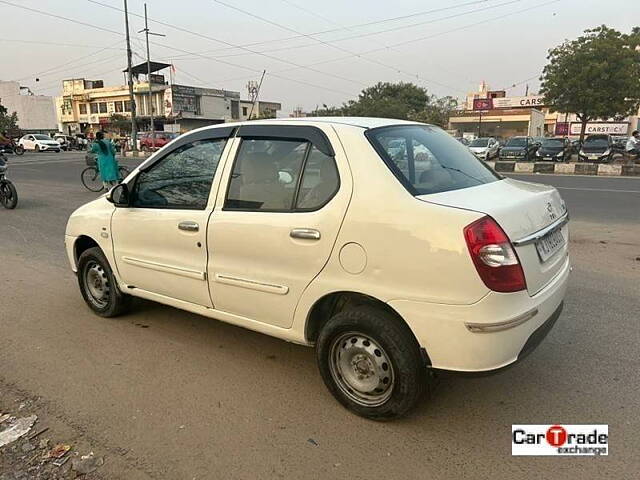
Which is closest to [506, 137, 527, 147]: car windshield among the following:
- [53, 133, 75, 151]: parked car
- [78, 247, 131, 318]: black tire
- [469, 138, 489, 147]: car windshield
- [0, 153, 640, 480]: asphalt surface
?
[469, 138, 489, 147]: car windshield

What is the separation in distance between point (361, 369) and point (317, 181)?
1146mm

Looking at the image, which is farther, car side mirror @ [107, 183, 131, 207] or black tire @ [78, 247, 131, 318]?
black tire @ [78, 247, 131, 318]

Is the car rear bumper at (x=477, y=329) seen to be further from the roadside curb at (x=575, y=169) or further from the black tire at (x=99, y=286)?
the roadside curb at (x=575, y=169)

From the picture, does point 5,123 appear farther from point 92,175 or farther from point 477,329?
point 477,329

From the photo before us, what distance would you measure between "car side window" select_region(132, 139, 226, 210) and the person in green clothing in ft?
27.5

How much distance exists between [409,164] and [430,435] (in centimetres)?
156

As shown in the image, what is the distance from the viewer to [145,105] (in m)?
62.8

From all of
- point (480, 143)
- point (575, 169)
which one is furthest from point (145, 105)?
point (575, 169)

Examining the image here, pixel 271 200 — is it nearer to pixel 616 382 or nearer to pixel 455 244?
pixel 455 244

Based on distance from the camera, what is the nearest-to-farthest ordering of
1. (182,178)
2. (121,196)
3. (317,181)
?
(317,181) → (182,178) → (121,196)

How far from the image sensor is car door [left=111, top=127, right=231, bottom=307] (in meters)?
3.43

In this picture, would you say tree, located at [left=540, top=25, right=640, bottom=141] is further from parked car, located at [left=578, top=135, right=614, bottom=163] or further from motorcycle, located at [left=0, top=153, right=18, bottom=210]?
motorcycle, located at [left=0, top=153, right=18, bottom=210]

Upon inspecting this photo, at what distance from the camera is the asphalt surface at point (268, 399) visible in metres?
2.49

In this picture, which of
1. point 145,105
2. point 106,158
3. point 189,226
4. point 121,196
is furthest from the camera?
point 145,105
